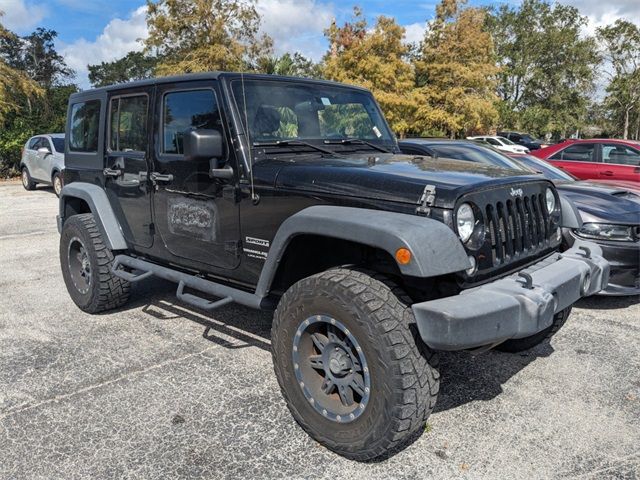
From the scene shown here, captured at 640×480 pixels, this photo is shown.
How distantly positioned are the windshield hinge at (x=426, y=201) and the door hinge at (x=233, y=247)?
127cm

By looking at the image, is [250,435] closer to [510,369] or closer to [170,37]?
[510,369]

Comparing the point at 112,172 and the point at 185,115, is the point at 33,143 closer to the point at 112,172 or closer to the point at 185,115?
the point at 112,172

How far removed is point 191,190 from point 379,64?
17.8 metres

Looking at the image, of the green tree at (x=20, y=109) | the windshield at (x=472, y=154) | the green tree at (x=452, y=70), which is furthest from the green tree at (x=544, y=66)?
the windshield at (x=472, y=154)

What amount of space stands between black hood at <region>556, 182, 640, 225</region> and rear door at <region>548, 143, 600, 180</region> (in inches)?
156

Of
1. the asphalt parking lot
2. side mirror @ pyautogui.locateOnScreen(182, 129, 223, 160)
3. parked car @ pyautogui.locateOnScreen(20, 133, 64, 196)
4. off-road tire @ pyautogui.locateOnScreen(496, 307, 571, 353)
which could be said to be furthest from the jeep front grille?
parked car @ pyautogui.locateOnScreen(20, 133, 64, 196)

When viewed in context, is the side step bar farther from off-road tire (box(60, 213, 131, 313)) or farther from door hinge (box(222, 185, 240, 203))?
door hinge (box(222, 185, 240, 203))

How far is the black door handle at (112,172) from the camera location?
14.1 ft

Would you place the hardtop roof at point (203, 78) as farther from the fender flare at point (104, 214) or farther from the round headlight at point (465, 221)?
the round headlight at point (465, 221)

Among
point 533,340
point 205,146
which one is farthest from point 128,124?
point 533,340

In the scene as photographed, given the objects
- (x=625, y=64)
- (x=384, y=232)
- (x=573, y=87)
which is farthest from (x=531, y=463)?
(x=573, y=87)

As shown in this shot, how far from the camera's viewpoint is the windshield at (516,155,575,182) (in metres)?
6.43

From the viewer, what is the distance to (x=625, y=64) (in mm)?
42031

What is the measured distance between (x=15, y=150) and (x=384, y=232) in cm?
1961
